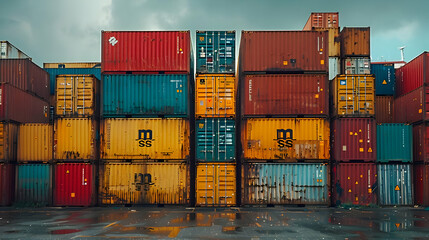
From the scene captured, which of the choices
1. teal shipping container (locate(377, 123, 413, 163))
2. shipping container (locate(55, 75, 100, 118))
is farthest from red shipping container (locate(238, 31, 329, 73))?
shipping container (locate(55, 75, 100, 118))

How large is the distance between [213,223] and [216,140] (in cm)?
781

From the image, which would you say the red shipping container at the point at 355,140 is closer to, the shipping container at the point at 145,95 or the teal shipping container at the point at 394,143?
the teal shipping container at the point at 394,143

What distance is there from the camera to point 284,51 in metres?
26.4

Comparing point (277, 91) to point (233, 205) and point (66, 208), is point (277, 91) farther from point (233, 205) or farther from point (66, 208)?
point (66, 208)

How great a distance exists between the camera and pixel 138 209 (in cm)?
2542

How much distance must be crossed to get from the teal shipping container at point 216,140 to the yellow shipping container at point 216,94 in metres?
0.66

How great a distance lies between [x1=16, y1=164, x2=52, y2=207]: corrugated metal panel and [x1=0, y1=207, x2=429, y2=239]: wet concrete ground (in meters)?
1.24

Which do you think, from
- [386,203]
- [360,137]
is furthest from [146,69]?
[386,203]

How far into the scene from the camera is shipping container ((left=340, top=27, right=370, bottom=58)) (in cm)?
2909

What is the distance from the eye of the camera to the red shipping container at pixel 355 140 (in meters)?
25.9

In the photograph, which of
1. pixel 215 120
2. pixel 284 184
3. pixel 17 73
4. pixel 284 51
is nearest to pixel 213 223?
pixel 284 184

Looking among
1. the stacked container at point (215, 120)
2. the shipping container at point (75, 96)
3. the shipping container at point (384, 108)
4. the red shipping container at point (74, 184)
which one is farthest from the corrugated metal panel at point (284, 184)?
the shipping container at point (75, 96)

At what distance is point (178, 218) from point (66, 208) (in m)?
8.91

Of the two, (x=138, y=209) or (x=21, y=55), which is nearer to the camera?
(x=138, y=209)
